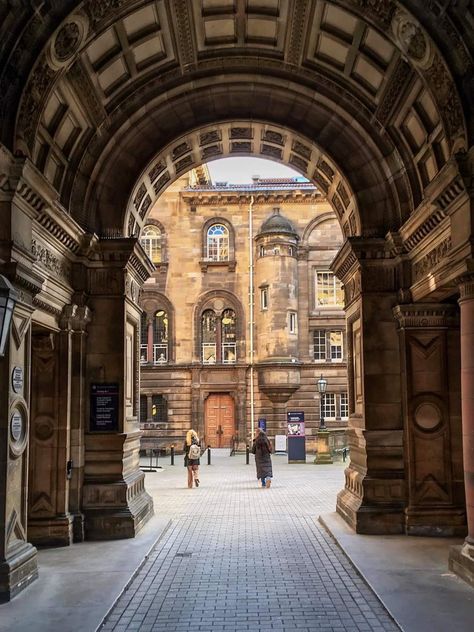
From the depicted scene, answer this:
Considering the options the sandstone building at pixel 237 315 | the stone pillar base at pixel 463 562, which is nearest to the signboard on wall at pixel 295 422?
the sandstone building at pixel 237 315

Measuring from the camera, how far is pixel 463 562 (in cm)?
938

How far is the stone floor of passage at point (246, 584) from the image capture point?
7883 mm

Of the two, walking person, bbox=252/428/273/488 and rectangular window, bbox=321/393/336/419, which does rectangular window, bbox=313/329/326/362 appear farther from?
walking person, bbox=252/428/273/488

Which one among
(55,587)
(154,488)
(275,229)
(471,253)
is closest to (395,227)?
(471,253)

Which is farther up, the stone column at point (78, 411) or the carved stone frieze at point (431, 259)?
the carved stone frieze at point (431, 259)

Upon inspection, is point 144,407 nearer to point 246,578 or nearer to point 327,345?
point 327,345

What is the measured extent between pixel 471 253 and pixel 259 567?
5.61m

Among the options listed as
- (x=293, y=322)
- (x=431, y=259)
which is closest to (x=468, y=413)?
(x=431, y=259)

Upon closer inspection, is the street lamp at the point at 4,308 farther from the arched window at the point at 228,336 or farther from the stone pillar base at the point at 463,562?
the arched window at the point at 228,336

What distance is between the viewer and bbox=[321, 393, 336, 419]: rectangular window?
3797 centimetres

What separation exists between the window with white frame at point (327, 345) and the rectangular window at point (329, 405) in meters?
1.99

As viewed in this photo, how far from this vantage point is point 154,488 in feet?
69.9

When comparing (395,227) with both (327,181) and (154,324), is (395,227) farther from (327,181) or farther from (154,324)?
Result: (154,324)

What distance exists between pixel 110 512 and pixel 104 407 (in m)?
1.95
